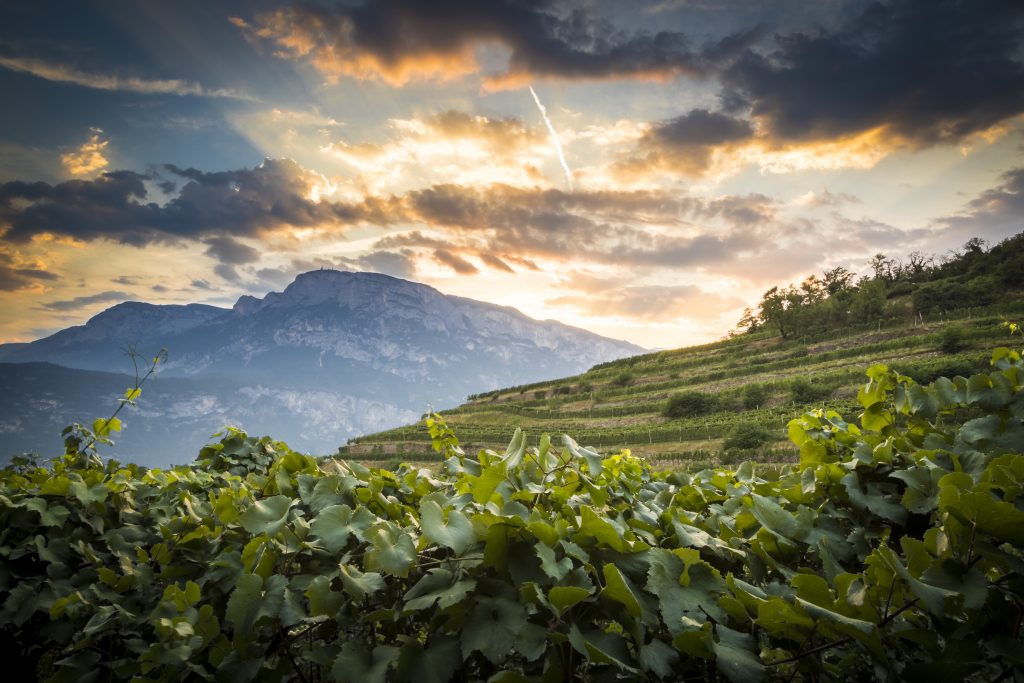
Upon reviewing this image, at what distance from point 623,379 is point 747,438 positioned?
43772 millimetres

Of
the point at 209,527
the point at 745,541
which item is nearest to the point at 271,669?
the point at 209,527

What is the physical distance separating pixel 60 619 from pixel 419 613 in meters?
2.99

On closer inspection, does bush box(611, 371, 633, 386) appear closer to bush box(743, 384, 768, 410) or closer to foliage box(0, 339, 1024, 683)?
bush box(743, 384, 768, 410)

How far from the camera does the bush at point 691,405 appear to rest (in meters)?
58.2

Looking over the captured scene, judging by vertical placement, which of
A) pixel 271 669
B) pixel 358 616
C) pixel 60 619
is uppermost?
pixel 358 616

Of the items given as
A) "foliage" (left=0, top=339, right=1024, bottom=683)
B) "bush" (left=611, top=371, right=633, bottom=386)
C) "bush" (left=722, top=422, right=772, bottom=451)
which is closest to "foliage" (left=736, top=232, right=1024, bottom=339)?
"bush" (left=611, top=371, right=633, bottom=386)

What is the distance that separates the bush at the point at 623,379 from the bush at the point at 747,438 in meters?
40.7

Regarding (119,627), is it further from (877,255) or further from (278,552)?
(877,255)

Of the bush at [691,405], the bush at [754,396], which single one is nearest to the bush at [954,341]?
the bush at [754,396]

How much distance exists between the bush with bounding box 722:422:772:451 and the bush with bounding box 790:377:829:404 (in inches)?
475

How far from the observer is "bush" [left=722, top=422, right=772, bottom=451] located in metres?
38.8

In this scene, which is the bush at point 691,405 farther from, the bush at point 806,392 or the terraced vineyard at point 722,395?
the bush at point 806,392

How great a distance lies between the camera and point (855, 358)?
60594 mm

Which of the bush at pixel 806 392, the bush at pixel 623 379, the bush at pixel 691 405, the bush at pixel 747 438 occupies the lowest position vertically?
the bush at pixel 747 438
